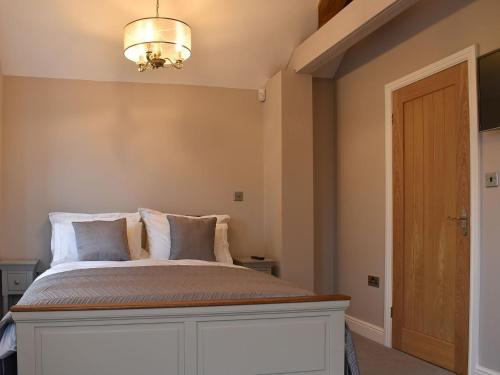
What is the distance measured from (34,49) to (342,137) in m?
2.77

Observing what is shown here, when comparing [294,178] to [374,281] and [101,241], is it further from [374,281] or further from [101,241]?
[101,241]

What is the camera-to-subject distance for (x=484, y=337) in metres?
3.15

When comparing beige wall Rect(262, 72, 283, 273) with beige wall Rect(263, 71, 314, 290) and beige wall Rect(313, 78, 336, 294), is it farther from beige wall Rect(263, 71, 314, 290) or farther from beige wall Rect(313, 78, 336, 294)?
beige wall Rect(313, 78, 336, 294)

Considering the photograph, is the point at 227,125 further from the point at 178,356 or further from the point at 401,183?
the point at 178,356

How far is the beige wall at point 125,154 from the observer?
4.60m

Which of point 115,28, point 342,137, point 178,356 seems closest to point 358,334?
point 342,137

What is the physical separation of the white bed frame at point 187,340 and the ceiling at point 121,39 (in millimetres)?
2673

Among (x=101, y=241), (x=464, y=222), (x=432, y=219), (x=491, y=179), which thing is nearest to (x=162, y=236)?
(x=101, y=241)

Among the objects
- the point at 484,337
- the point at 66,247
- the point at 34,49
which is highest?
the point at 34,49

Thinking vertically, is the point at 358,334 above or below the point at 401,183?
below

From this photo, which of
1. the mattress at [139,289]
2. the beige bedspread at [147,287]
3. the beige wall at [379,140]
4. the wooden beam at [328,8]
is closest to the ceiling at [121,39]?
the wooden beam at [328,8]

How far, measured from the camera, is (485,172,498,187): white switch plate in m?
3.10

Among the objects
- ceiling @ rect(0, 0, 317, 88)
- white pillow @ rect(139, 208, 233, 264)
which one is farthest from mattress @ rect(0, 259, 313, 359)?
ceiling @ rect(0, 0, 317, 88)

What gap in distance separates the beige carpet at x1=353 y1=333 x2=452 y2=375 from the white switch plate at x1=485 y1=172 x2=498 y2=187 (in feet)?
4.08
